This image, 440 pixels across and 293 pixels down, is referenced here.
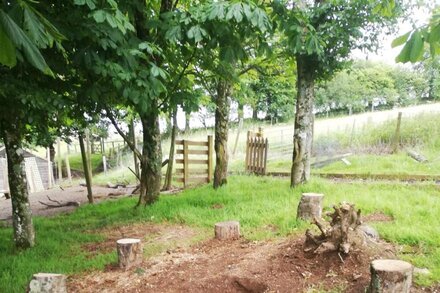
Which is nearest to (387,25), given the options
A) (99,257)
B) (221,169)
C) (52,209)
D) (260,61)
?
(260,61)

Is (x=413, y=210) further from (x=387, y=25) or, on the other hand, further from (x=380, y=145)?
(x=380, y=145)

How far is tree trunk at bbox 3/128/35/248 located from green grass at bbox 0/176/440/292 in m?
0.23

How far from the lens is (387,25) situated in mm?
7922

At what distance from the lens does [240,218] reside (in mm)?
6602

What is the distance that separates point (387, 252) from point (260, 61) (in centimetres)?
636

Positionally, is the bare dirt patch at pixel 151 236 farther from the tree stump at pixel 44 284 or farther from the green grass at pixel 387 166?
the green grass at pixel 387 166

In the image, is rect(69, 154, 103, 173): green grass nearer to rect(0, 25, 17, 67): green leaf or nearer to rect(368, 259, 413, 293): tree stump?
rect(368, 259, 413, 293): tree stump

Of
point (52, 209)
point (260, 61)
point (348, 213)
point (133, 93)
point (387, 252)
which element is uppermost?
point (260, 61)

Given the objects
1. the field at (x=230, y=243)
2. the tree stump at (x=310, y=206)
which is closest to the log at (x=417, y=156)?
the field at (x=230, y=243)

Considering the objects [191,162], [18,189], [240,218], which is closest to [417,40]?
[240,218]

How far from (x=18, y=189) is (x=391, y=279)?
198 inches

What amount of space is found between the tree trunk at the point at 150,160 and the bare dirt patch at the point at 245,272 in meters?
2.97

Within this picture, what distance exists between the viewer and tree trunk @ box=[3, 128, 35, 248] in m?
5.71

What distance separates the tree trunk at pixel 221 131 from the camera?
31.1 feet
